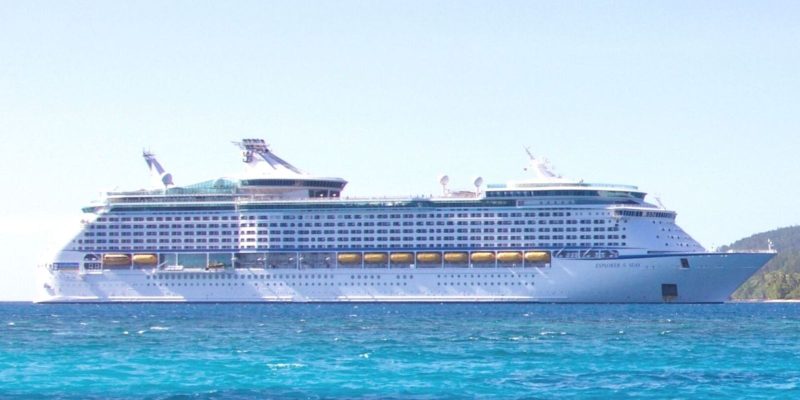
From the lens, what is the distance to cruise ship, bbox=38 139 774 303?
416ft

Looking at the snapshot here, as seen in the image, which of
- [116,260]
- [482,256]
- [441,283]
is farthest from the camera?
[116,260]

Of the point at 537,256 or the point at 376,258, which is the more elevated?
the point at 376,258

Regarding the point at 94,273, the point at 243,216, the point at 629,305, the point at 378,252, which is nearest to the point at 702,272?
the point at 629,305

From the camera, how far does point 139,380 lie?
52.1 m

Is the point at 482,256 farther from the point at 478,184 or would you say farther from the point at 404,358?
the point at 404,358

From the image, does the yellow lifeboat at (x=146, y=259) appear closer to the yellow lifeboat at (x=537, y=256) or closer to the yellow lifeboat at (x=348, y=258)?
the yellow lifeboat at (x=348, y=258)

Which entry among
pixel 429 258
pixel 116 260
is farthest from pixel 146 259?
pixel 429 258

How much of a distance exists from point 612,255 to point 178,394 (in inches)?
3248

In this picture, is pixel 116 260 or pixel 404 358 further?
pixel 116 260

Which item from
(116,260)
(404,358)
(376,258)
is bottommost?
(404,358)

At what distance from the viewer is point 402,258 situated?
5285 inches

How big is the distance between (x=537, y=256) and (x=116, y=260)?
4064cm

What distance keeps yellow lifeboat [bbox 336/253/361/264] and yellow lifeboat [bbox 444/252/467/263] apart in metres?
8.21

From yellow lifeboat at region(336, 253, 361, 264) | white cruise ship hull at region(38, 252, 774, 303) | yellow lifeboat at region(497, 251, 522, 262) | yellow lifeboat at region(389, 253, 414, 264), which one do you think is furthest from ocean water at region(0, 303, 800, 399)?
yellow lifeboat at region(336, 253, 361, 264)
